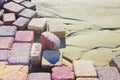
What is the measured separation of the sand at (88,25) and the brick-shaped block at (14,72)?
1.61ft

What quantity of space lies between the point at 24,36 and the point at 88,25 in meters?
0.86

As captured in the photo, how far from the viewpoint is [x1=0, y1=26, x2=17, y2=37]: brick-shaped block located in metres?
2.88

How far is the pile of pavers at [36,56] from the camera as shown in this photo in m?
2.32

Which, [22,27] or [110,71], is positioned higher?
[110,71]

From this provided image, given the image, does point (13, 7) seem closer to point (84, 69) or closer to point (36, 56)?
point (36, 56)

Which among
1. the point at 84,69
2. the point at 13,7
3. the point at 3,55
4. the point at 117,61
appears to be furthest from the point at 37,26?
the point at 117,61

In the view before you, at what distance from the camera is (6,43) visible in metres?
2.73

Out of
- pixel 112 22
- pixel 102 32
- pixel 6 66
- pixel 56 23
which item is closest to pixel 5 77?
pixel 6 66

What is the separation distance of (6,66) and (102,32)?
1.28 metres

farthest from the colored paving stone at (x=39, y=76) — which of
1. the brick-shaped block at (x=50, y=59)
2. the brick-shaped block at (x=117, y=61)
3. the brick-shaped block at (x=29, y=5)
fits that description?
the brick-shaped block at (x=29, y=5)

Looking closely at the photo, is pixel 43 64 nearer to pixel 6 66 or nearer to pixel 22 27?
pixel 6 66

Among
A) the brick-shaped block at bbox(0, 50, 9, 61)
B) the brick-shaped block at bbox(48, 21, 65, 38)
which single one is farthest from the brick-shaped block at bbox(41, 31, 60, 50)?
the brick-shaped block at bbox(0, 50, 9, 61)

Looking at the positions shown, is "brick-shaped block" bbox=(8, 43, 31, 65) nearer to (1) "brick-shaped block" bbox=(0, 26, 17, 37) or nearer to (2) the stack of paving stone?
(2) the stack of paving stone

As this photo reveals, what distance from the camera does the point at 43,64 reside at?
8.03 ft
